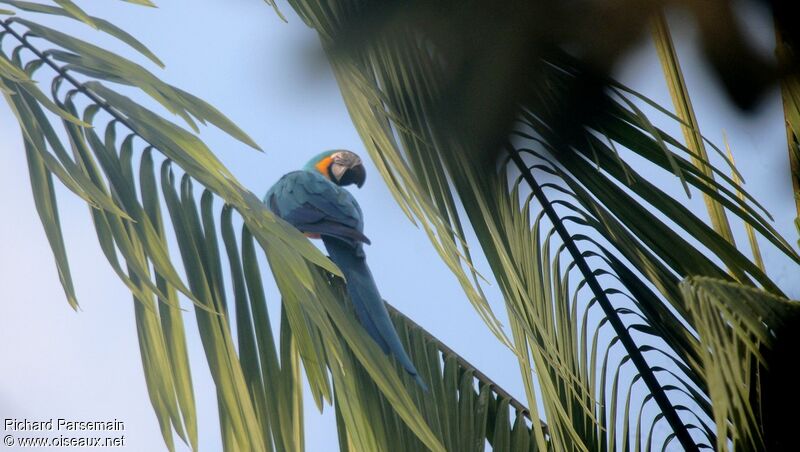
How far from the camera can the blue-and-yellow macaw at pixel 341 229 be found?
994 millimetres

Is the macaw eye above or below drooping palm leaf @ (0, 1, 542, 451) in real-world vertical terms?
above

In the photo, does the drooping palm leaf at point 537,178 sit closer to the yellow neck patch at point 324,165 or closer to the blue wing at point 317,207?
the blue wing at point 317,207

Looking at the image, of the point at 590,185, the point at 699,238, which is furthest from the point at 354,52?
the point at 699,238

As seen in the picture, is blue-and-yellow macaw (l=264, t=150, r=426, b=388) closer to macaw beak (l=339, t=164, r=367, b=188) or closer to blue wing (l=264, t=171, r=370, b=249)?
blue wing (l=264, t=171, r=370, b=249)

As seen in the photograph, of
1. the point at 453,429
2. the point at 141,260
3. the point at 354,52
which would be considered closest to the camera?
the point at 141,260

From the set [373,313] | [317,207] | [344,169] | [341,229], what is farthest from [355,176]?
[373,313]

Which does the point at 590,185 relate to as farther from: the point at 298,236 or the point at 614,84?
the point at 298,236

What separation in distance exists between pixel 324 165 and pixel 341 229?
45.6 inches

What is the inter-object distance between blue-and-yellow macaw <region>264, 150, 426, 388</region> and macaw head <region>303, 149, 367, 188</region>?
69 centimetres

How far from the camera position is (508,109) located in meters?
0.94

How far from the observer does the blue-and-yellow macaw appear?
3.26 feet

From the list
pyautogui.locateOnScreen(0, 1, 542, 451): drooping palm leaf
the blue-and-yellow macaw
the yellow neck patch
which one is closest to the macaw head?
the yellow neck patch

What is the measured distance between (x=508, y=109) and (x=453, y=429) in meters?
0.41

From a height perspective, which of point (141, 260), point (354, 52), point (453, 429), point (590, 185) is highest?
point (354, 52)
